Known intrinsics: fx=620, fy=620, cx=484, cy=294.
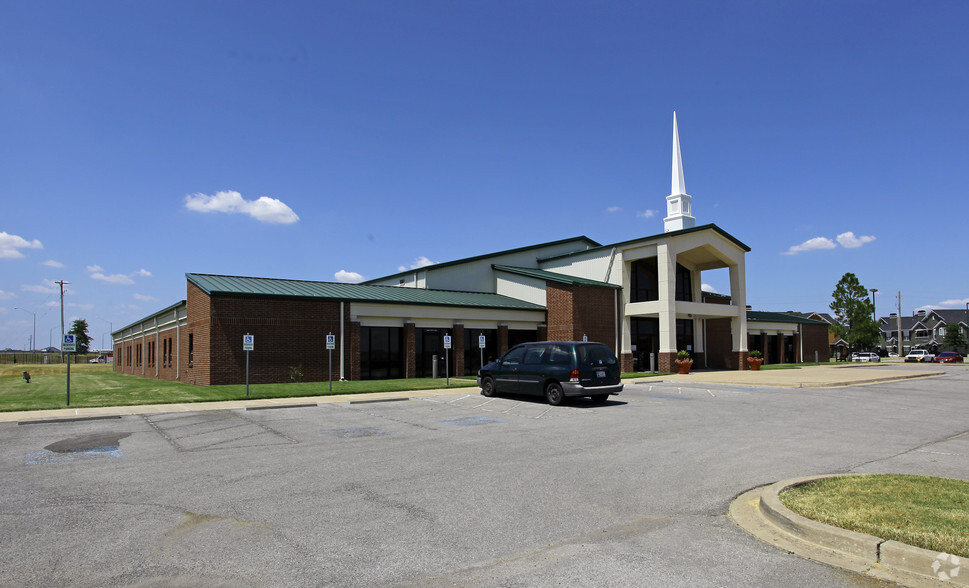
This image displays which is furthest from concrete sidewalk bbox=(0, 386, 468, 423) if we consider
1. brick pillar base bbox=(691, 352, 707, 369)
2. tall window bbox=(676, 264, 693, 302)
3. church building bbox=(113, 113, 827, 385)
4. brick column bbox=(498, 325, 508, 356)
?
brick pillar base bbox=(691, 352, 707, 369)

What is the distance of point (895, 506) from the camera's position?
568 cm

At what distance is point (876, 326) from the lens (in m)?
64.3

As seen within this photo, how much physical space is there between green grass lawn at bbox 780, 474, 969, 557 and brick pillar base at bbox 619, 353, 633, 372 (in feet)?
92.0

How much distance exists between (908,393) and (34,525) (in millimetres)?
24770

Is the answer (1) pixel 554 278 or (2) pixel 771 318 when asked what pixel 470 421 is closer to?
(1) pixel 554 278

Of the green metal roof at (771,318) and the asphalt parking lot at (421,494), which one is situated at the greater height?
the green metal roof at (771,318)

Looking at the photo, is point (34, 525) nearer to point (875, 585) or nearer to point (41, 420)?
point (875, 585)

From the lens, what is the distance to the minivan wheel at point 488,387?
1899 cm

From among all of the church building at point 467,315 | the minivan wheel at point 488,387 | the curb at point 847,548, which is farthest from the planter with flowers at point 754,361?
the curb at point 847,548

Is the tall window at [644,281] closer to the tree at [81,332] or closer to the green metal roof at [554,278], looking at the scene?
the green metal roof at [554,278]

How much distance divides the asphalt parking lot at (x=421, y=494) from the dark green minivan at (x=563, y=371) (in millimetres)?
2272

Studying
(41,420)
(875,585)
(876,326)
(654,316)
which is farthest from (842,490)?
(876,326)

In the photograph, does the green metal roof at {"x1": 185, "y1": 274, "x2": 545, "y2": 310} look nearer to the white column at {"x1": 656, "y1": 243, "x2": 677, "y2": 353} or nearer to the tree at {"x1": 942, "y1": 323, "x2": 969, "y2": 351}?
the white column at {"x1": 656, "y1": 243, "x2": 677, "y2": 353}

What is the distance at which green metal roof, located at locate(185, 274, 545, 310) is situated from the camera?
25375 millimetres
